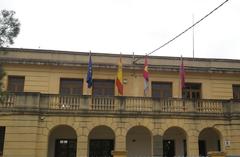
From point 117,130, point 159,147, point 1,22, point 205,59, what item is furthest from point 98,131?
point 1,22

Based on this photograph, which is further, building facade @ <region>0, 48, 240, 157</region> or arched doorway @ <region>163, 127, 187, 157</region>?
arched doorway @ <region>163, 127, 187, 157</region>

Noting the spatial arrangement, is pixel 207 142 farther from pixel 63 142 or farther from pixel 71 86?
pixel 71 86

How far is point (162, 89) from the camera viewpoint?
27.1m

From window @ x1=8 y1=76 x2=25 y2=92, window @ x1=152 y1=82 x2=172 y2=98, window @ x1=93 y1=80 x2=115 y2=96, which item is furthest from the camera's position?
window @ x1=152 y1=82 x2=172 y2=98

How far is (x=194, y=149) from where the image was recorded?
23172 millimetres

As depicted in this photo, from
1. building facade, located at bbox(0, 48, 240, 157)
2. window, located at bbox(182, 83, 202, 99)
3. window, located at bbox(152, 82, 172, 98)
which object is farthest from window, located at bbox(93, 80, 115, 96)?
window, located at bbox(182, 83, 202, 99)

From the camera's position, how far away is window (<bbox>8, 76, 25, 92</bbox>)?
25453 mm

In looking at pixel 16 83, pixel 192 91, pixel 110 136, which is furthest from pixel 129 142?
pixel 16 83

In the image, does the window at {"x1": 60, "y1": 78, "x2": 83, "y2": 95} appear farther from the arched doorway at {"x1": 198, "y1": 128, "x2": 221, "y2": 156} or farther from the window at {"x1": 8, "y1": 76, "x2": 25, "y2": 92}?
the arched doorway at {"x1": 198, "y1": 128, "x2": 221, "y2": 156}

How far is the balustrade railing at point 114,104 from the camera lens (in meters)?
22.1

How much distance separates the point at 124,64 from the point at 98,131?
5.18 meters

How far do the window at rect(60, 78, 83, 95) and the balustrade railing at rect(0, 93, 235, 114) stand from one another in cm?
319

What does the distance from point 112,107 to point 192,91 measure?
7.54 meters

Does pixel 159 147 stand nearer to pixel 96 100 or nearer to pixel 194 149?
pixel 194 149
